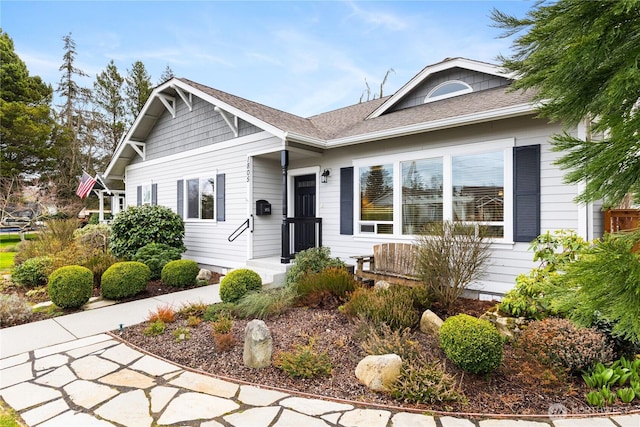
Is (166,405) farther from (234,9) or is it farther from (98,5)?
(98,5)

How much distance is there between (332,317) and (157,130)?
30.8 ft

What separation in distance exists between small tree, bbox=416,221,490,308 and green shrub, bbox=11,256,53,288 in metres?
8.02

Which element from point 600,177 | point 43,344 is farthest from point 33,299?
point 600,177

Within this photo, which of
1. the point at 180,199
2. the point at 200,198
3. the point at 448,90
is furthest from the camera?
the point at 180,199

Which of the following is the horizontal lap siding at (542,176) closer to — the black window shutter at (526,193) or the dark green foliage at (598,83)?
the black window shutter at (526,193)

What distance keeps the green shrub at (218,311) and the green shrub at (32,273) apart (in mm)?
4871

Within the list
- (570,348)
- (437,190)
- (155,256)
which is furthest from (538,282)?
(155,256)

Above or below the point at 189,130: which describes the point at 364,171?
below

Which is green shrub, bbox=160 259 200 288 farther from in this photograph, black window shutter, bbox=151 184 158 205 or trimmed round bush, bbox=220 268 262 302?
black window shutter, bbox=151 184 158 205

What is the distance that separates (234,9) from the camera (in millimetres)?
6707

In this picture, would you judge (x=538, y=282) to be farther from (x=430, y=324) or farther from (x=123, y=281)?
(x=123, y=281)

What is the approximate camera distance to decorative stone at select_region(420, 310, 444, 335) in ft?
12.8

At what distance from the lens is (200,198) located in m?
9.33

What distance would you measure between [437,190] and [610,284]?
16.6ft
